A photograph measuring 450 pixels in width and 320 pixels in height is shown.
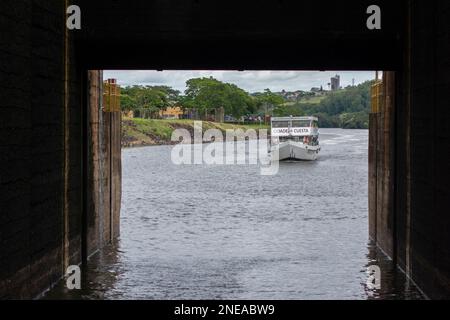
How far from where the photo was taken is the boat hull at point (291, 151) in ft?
309

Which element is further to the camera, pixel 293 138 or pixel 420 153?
pixel 293 138

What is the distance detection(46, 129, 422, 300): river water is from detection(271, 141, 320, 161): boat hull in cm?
2380

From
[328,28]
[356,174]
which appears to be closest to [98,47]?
[328,28]

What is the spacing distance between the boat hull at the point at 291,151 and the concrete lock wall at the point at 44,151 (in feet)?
221

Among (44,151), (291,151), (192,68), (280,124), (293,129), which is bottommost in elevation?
(291,151)

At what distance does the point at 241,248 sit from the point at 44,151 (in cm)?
1363

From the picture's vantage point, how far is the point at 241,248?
3155cm

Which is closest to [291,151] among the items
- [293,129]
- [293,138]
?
[293,138]

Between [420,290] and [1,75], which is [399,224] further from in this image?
[1,75]

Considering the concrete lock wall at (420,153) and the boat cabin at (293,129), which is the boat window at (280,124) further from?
the concrete lock wall at (420,153)

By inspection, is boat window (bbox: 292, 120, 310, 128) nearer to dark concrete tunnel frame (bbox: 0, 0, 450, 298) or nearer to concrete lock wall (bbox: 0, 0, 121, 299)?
dark concrete tunnel frame (bbox: 0, 0, 450, 298)

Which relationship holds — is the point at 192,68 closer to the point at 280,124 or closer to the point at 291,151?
the point at 280,124

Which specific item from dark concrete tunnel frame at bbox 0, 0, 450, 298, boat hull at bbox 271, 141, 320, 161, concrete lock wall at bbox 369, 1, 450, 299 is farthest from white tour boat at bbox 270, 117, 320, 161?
dark concrete tunnel frame at bbox 0, 0, 450, 298
